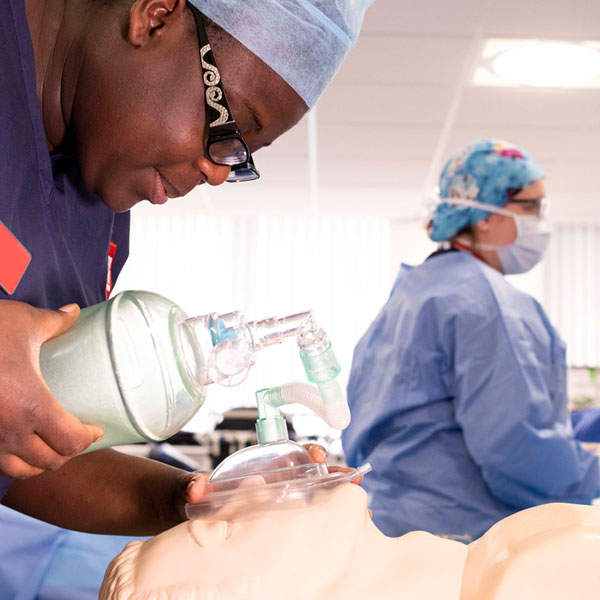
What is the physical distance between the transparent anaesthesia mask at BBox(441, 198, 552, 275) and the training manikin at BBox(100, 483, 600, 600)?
5.25 ft

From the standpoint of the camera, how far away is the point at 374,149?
16.7ft

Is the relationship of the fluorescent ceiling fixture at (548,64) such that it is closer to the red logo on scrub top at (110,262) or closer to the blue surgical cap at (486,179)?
the blue surgical cap at (486,179)

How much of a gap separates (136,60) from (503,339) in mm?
1231

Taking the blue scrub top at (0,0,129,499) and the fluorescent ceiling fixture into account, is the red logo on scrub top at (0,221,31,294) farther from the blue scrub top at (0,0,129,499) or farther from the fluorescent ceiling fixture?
the fluorescent ceiling fixture

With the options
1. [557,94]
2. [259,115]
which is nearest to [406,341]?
[259,115]

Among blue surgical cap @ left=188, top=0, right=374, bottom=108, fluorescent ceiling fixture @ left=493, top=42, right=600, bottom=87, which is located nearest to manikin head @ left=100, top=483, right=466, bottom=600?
blue surgical cap @ left=188, top=0, right=374, bottom=108

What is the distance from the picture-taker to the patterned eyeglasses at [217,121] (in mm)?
979

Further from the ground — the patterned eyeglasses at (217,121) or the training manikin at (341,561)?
the patterned eyeglasses at (217,121)

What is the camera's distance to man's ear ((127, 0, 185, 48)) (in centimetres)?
94

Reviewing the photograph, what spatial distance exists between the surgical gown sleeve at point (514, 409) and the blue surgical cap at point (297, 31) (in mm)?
953

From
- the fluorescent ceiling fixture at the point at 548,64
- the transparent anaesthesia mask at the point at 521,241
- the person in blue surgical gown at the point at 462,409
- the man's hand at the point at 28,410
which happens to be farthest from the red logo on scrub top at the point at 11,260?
the fluorescent ceiling fixture at the point at 548,64

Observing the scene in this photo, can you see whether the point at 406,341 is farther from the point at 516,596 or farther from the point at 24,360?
the point at 24,360

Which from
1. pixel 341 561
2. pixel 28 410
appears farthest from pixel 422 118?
pixel 28 410

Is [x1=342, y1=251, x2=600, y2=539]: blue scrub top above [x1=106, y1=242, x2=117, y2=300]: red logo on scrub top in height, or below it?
below
